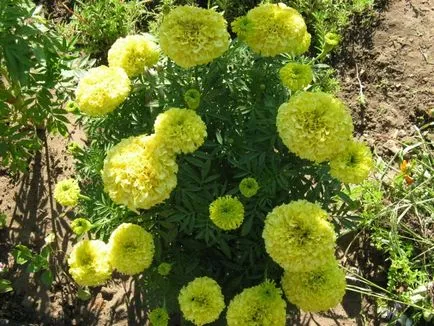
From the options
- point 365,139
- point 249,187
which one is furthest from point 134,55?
point 365,139

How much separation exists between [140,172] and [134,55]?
711 millimetres

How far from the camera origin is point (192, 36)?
256 cm

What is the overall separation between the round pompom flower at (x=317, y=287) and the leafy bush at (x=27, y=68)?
1.72 meters

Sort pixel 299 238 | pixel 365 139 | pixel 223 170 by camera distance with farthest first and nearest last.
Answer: pixel 365 139 < pixel 223 170 < pixel 299 238

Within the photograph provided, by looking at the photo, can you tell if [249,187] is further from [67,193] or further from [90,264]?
[67,193]

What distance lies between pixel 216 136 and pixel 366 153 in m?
0.80

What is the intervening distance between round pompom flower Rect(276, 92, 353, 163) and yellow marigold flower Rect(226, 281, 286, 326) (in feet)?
2.20

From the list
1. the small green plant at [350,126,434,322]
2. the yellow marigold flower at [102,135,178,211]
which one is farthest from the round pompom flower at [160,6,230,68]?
the small green plant at [350,126,434,322]

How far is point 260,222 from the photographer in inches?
117

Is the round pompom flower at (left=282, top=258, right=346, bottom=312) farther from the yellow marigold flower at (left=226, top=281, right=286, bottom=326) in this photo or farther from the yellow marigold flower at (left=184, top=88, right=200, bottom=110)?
the yellow marigold flower at (left=184, top=88, right=200, bottom=110)

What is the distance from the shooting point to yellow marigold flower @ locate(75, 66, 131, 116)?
265 cm

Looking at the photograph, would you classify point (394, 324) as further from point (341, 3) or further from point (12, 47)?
point (12, 47)

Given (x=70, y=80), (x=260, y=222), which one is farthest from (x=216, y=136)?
(x=70, y=80)

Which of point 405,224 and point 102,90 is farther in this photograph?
point 405,224
